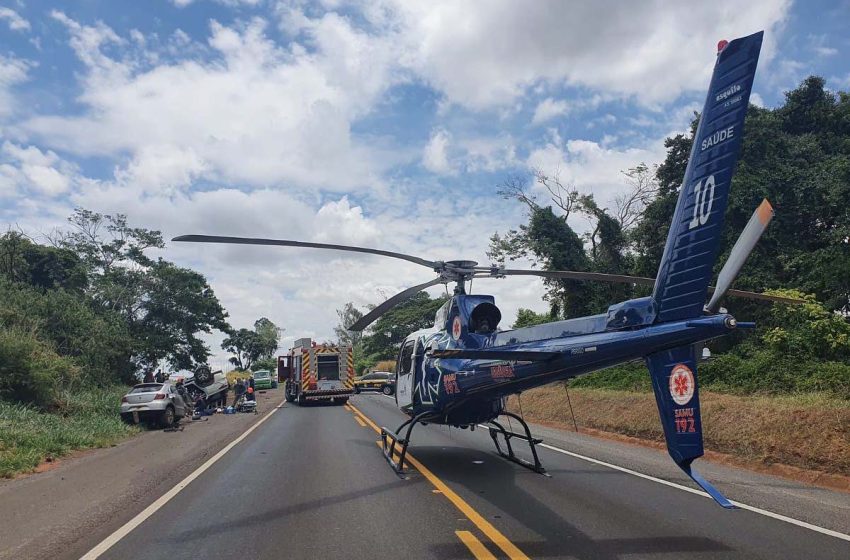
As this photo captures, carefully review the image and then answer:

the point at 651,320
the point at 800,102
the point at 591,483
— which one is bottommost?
the point at 591,483

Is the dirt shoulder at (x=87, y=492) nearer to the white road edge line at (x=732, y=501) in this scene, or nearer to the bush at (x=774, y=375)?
the white road edge line at (x=732, y=501)

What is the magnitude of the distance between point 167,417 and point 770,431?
16.8 m

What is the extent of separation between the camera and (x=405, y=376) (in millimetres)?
11844

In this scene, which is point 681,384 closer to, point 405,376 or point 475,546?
point 475,546

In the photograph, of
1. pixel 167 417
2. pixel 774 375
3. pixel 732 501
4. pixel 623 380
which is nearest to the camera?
pixel 732 501

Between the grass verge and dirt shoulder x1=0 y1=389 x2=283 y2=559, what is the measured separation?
33.4ft

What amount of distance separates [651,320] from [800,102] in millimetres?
28394

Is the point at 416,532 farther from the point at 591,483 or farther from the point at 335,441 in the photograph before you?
the point at 335,441

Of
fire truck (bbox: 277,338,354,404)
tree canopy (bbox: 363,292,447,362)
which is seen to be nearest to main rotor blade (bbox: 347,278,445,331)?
fire truck (bbox: 277,338,354,404)

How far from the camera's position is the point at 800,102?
2844cm

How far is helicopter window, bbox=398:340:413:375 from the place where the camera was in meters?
11.8

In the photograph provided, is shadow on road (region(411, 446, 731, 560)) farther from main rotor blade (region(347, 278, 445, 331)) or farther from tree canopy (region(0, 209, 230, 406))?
tree canopy (region(0, 209, 230, 406))

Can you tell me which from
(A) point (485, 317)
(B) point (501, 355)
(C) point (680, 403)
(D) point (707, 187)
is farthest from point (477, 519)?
(D) point (707, 187)

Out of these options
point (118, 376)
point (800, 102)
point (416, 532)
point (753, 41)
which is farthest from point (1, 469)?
point (800, 102)
